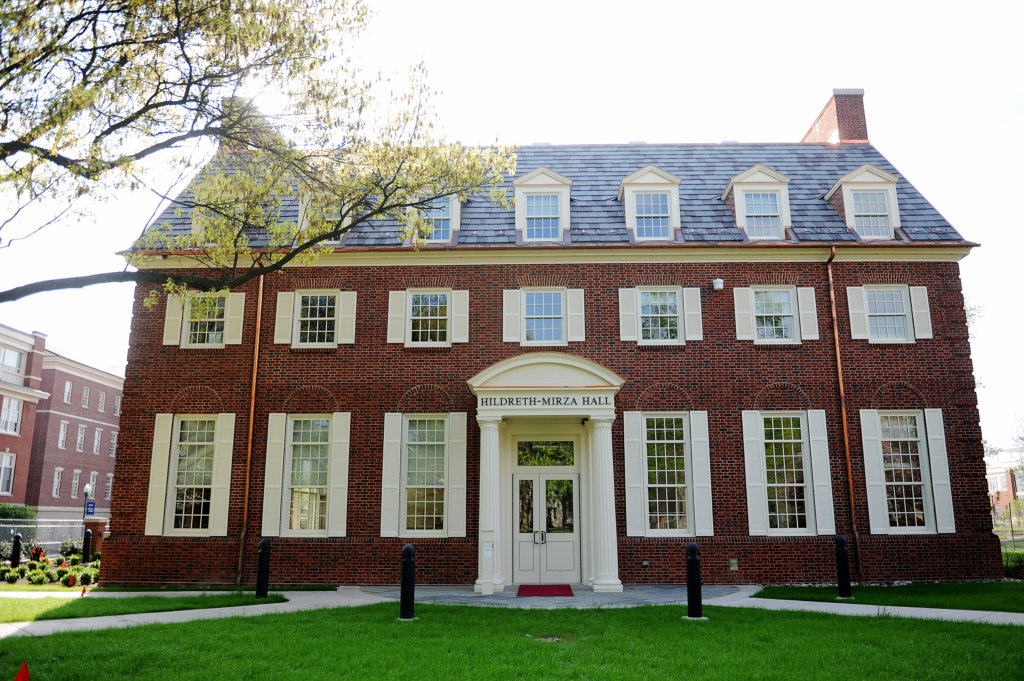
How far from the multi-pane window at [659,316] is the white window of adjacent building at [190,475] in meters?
9.74

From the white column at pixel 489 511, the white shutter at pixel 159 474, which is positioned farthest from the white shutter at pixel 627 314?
the white shutter at pixel 159 474

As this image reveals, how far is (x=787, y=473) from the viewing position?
1605 cm

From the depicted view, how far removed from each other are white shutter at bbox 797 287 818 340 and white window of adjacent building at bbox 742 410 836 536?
180cm

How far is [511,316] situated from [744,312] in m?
5.39

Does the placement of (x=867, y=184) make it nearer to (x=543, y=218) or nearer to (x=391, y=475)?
(x=543, y=218)

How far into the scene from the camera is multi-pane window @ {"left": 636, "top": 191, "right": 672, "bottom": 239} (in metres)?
17.4

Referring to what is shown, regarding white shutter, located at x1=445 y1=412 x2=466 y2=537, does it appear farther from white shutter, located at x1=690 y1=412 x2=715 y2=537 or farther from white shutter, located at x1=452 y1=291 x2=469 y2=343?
white shutter, located at x1=690 y1=412 x2=715 y2=537

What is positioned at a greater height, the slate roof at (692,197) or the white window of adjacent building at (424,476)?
the slate roof at (692,197)

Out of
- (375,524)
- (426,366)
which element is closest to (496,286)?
(426,366)

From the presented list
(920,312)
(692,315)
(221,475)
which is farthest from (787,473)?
(221,475)

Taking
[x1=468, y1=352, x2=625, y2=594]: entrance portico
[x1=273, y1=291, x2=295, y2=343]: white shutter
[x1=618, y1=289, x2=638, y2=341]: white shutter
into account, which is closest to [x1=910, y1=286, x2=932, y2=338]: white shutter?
[x1=618, y1=289, x2=638, y2=341]: white shutter

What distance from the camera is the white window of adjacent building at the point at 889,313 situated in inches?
654

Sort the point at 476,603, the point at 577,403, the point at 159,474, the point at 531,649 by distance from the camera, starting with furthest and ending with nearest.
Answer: the point at 159,474 → the point at 577,403 → the point at 476,603 → the point at 531,649

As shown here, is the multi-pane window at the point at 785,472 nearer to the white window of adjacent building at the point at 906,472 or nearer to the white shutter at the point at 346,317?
the white window of adjacent building at the point at 906,472
